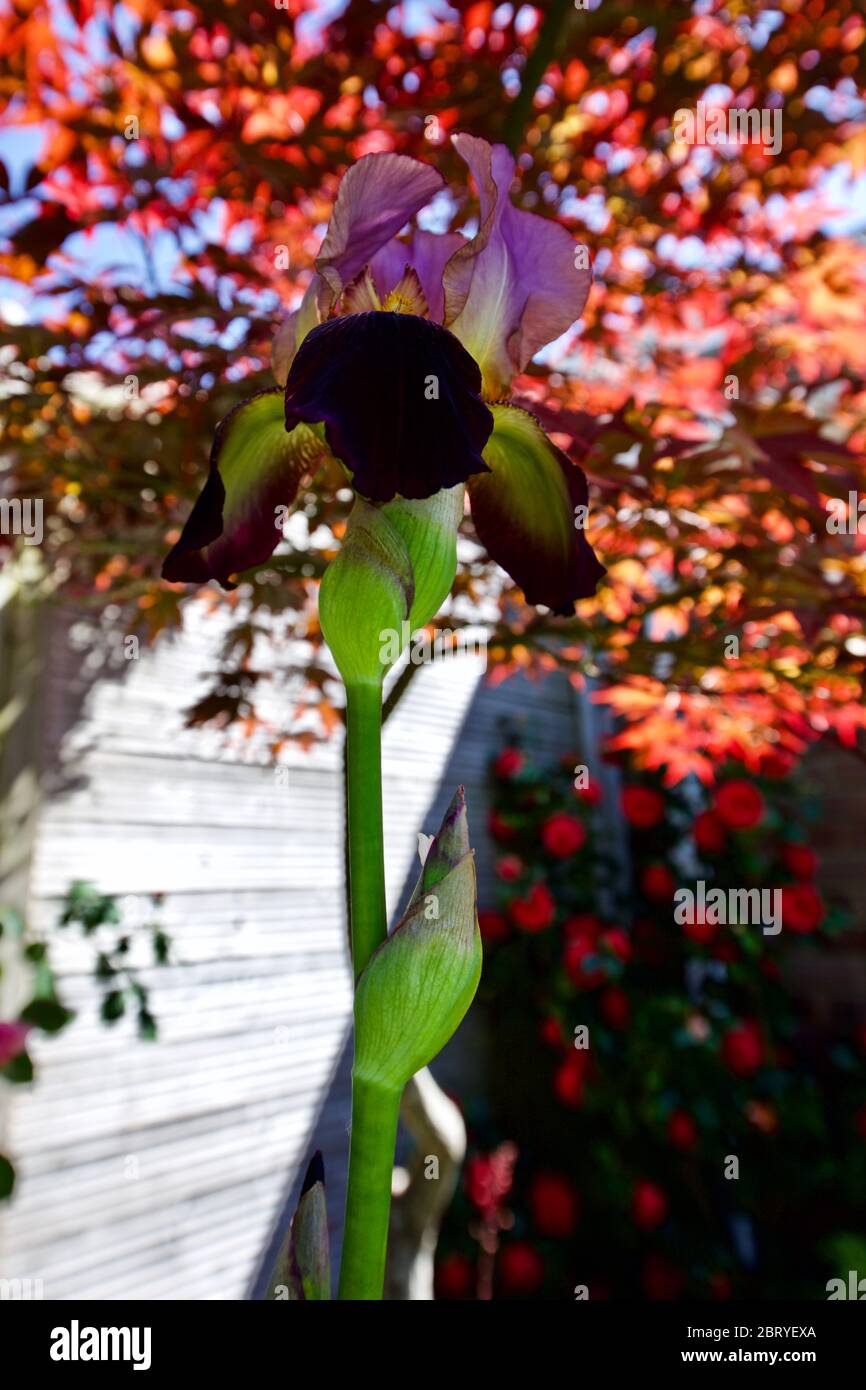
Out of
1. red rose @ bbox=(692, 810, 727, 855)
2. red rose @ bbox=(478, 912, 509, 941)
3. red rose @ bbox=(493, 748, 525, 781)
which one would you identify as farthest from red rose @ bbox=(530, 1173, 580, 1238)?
red rose @ bbox=(493, 748, 525, 781)

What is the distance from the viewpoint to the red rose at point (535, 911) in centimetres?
262

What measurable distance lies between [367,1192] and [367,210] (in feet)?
1.33

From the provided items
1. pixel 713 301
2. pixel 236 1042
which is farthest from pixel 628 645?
pixel 236 1042

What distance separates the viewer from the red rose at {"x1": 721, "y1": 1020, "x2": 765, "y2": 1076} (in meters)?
2.39

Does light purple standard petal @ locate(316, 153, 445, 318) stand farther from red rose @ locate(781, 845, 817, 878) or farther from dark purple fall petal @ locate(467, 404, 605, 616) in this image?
red rose @ locate(781, 845, 817, 878)

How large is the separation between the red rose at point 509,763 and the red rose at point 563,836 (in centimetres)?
23

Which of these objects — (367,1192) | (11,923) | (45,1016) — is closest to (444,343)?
(367,1192)

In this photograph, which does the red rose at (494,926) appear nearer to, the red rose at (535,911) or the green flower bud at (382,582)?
the red rose at (535,911)

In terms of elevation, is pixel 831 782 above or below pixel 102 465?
below

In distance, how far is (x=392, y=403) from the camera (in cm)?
34

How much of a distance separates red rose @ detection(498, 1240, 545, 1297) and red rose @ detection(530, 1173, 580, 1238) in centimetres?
9

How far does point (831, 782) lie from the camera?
2887 millimetres
